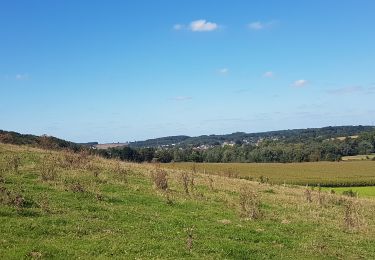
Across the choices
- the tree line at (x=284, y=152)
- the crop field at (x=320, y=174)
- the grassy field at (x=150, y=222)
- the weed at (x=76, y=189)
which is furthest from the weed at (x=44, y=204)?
the tree line at (x=284, y=152)

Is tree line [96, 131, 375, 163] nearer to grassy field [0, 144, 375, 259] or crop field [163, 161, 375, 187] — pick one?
crop field [163, 161, 375, 187]

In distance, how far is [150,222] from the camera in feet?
56.2

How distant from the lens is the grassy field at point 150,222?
13.2 m

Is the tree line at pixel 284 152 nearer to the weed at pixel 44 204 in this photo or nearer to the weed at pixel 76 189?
the weed at pixel 76 189

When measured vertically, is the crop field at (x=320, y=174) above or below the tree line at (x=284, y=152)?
below

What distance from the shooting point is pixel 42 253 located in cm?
1164

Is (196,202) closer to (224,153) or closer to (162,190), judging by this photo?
(162,190)

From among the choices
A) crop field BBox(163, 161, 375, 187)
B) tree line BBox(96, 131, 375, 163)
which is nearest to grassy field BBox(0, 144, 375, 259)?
crop field BBox(163, 161, 375, 187)

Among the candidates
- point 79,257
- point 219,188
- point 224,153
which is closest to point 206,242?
point 79,257

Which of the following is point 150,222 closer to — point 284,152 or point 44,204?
point 44,204

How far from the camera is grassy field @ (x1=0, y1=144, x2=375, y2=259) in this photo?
13242mm

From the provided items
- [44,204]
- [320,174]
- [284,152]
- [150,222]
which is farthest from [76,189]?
[284,152]

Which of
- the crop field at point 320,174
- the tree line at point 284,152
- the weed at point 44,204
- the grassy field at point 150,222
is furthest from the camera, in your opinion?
the tree line at point 284,152

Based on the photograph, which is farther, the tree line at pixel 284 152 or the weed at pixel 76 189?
the tree line at pixel 284 152
